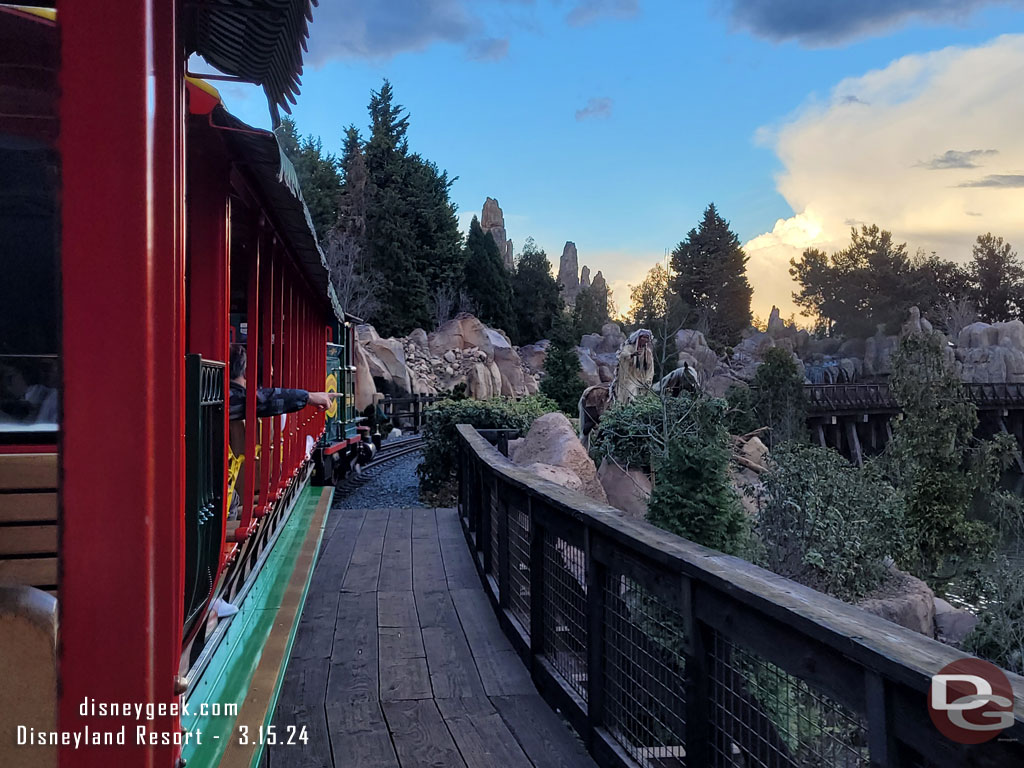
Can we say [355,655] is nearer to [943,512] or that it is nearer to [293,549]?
[293,549]

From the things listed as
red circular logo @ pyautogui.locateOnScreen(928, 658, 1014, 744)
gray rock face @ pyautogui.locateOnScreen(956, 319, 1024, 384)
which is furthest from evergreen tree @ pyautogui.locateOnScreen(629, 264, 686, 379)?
gray rock face @ pyautogui.locateOnScreen(956, 319, 1024, 384)

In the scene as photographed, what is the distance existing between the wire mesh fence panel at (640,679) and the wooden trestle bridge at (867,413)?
111 feet

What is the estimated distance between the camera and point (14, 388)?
1.86m

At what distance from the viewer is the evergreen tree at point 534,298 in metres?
47.4

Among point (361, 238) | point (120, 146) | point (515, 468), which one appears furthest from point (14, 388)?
point (361, 238)

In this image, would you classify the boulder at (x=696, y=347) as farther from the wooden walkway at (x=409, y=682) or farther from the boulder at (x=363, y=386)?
the wooden walkway at (x=409, y=682)

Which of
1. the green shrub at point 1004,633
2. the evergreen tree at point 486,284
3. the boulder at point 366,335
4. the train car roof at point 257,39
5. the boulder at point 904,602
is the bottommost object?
the green shrub at point 1004,633

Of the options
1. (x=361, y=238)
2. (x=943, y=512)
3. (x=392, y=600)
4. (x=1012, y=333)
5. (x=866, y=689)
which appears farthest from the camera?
(x=1012, y=333)

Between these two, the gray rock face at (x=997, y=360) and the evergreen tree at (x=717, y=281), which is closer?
the gray rock face at (x=997, y=360)

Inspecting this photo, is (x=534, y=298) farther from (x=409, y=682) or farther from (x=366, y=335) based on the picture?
(x=409, y=682)

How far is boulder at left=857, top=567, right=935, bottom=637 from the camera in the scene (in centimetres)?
970

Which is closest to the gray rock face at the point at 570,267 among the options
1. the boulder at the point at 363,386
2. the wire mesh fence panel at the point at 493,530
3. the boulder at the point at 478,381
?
the boulder at the point at 478,381

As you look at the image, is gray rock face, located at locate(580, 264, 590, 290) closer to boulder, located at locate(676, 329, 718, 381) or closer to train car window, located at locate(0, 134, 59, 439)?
boulder, located at locate(676, 329, 718, 381)

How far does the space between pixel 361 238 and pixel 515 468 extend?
117 feet
